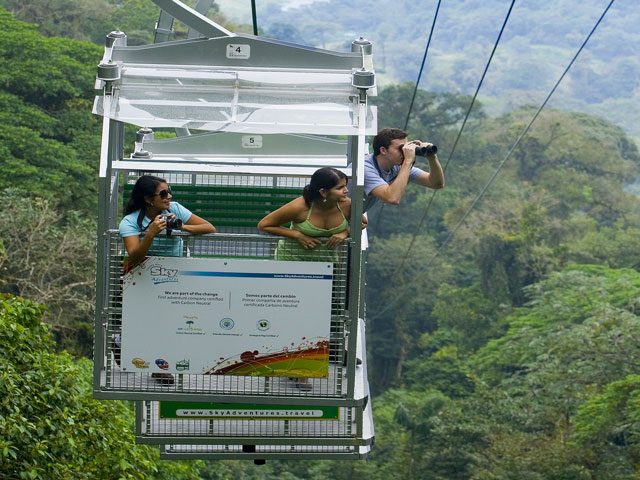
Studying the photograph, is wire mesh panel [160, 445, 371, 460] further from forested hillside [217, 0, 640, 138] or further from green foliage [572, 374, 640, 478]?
forested hillside [217, 0, 640, 138]

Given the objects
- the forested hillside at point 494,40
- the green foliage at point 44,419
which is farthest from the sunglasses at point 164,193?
the forested hillside at point 494,40

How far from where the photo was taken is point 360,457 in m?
5.80

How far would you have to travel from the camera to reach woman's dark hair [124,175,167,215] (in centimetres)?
508

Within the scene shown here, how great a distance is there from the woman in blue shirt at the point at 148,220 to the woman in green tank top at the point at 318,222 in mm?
341

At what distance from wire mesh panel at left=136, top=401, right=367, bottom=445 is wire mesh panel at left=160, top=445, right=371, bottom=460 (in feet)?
0.58

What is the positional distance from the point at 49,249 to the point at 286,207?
13951 mm

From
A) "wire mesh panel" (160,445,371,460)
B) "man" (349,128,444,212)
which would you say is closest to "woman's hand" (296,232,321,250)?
"man" (349,128,444,212)

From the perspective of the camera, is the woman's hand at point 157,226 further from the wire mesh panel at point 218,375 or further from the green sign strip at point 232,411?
the green sign strip at point 232,411

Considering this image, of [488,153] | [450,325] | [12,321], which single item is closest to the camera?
[12,321]

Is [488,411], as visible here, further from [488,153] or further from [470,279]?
[488,153]

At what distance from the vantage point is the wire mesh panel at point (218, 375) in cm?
509

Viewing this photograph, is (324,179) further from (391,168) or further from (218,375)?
(218,375)

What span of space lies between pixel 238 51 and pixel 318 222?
3.26ft

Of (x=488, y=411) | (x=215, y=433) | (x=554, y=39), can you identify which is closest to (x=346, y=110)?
(x=215, y=433)
